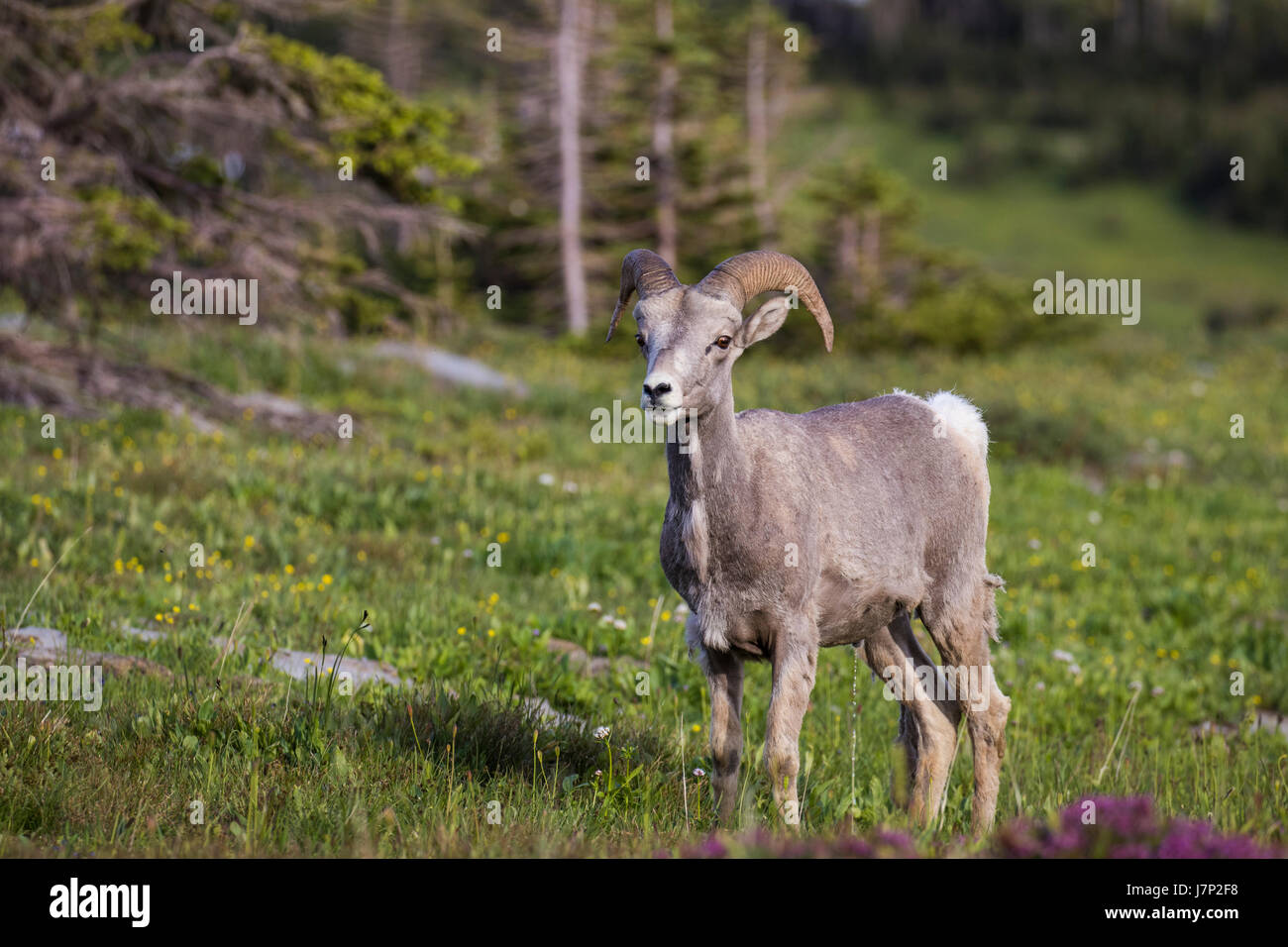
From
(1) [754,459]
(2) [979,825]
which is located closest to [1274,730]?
(2) [979,825]

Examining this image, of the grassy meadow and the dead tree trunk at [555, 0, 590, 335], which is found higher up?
the dead tree trunk at [555, 0, 590, 335]

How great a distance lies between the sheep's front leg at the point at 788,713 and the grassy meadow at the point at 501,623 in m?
0.17

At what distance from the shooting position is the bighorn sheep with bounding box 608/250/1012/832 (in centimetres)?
533

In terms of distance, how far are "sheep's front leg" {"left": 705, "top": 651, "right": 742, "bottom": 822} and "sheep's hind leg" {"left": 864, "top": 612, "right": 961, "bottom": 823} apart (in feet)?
4.17

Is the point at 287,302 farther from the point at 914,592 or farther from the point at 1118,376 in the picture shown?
the point at 1118,376

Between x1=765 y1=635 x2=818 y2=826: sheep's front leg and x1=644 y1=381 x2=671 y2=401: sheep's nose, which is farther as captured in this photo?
x1=765 y1=635 x2=818 y2=826: sheep's front leg

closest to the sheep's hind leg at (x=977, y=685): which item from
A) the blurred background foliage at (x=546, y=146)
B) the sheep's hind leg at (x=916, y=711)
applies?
the sheep's hind leg at (x=916, y=711)

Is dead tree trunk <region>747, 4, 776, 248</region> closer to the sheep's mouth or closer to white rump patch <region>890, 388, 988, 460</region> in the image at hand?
white rump patch <region>890, 388, 988, 460</region>

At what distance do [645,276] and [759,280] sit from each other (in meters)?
0.55

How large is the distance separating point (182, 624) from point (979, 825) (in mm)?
5255

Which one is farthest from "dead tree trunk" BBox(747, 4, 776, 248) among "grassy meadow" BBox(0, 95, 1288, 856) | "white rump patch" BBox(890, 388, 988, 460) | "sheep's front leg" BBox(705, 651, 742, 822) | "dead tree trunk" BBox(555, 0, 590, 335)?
"sheep's front leg" BBox(705, 651, 742, 822)

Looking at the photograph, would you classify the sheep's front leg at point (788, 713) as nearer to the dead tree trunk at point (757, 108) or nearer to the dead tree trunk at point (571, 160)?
the dead tree trunk at point (571, 160)

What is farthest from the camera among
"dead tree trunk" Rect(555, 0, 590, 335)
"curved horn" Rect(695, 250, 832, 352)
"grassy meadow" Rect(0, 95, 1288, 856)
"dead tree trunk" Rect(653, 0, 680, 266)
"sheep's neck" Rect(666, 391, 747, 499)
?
"dead tree trunk" Rect(653, 0, 680, 266)

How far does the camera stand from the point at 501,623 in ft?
27.2
